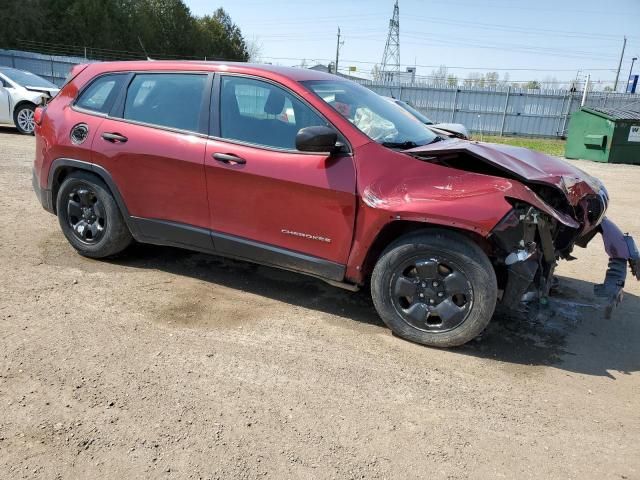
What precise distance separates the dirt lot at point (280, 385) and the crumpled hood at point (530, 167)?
1106 millimetres

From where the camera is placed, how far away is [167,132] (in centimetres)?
406

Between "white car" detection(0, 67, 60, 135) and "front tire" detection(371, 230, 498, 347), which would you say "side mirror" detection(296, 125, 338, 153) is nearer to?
"front tire" detection(371, 230, 498, 347)

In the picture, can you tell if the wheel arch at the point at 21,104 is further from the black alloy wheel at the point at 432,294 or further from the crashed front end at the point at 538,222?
the black alloy wheel at the point at 432,294

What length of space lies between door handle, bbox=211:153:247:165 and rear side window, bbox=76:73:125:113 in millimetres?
1300

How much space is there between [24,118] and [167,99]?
10550mm

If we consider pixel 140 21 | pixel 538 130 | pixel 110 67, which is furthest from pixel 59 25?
pixel 110 67

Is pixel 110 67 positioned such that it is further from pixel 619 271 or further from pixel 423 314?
pixel 619 271

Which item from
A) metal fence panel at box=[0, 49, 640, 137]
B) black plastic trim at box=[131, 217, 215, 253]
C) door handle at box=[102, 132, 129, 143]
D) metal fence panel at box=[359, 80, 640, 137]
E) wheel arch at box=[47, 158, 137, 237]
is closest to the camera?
black plastic trim at box=[131, 217, 215, 253]

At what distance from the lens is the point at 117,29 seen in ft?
155

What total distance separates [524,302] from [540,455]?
3.78ft

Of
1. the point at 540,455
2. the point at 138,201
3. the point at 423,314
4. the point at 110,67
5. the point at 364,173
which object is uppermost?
the point at 110,67

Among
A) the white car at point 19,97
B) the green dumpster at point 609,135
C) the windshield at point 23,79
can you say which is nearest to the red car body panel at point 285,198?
the white car at point 19,97

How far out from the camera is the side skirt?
3.68 meters

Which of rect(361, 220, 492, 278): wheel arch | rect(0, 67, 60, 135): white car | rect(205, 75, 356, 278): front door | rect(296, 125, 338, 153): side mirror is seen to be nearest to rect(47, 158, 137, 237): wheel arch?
rect(205, 75, 356, 278): front door
